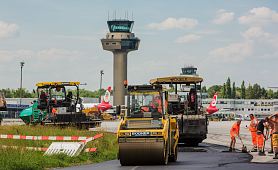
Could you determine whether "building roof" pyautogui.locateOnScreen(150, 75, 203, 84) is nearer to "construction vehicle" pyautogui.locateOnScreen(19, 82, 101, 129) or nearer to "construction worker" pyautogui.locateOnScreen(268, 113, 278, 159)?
"construction vehicle" pyautogui.locateOnScreen(19, 82, 101, 129)

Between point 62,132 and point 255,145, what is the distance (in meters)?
11.0

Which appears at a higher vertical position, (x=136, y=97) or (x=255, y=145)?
(x=136, y=97)

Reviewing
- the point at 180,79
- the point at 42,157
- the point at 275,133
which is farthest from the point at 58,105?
the point at 275,133

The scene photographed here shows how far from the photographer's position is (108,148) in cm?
2847

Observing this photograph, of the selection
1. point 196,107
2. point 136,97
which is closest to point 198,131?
point 196,107

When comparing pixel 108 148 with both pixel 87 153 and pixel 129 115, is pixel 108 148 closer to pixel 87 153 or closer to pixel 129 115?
pixel 87 153

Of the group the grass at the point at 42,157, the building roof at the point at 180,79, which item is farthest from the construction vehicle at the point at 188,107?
the grass at the point at 42,157

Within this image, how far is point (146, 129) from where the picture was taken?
20109mm

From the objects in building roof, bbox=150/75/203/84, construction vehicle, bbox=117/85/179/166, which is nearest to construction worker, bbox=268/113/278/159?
construction vehicle, bbox=117/85/179/166

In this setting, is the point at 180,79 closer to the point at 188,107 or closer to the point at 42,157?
the point at 188,107

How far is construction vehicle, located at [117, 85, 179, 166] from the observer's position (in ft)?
65.2

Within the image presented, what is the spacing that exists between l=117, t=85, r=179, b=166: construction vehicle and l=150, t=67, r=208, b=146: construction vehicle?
9.68 m

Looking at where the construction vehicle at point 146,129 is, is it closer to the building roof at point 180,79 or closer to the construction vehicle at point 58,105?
the building roof at point 180,79

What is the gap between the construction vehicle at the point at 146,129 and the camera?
65.2 ft
